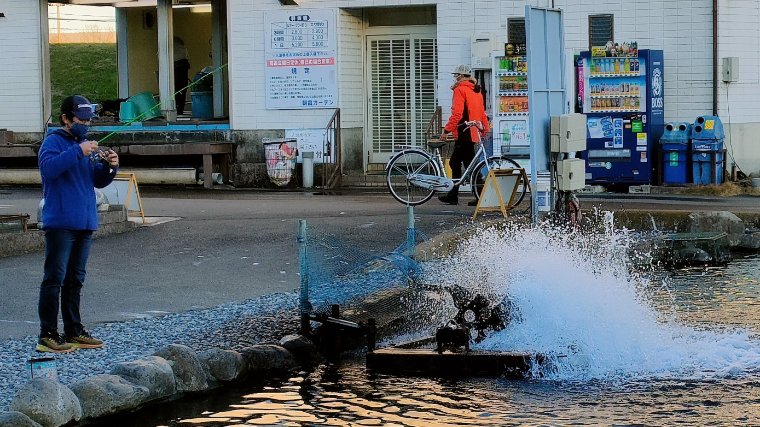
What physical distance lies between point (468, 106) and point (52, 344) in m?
9.87

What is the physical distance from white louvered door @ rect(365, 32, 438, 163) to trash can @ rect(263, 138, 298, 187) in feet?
6.39

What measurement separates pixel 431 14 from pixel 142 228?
33.6 ft

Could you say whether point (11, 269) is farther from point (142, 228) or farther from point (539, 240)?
point (539, 240)

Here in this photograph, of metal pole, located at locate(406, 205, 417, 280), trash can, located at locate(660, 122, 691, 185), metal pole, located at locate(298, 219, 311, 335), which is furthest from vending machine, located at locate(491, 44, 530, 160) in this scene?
metal pole, located at locate(298, 219, 311, 335)

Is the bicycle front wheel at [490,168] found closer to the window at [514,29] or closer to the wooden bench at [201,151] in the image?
the window at [514,29]

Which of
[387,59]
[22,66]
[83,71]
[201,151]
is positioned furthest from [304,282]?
[83,71]

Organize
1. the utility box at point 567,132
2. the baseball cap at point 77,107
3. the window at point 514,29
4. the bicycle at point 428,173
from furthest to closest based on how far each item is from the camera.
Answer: the window at point 514,29, the bicycle at point 428,173, the utility box at point 567,132, the baseball cap at point 77,107

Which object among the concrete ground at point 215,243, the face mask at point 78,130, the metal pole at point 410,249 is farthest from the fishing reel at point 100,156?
the metal pole at point 410,249

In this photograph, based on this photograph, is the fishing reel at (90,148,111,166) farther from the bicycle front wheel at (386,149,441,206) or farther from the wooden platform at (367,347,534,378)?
the bicycle front wheel at (386,149,441,206)

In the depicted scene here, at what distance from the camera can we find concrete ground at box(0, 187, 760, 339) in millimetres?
11820

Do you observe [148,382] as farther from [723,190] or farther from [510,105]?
[723,190]

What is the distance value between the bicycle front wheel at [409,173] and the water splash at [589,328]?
5.31 metres

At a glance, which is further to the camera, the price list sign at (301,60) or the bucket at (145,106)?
the bucket at (145,106)

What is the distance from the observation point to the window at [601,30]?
23.9 m
